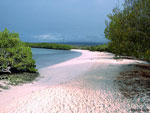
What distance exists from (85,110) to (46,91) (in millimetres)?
3951

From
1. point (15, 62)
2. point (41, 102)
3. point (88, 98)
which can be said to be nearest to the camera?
point (41, 102)

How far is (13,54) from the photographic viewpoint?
15945 mm

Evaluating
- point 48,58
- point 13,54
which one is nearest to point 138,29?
point 13,54

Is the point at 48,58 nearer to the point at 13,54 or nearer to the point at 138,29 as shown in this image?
the point at 13,54

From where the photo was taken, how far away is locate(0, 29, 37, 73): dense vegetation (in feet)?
50.4

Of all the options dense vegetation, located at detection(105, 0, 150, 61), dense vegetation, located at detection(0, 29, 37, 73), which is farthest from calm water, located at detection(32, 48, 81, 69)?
dense vegetation, located at detection(105, 0, 150, 61)

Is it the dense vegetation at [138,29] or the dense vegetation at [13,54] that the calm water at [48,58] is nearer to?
the dense vegetation at [13,54]

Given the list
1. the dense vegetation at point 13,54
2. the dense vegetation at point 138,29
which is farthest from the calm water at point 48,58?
the dense vegetation at point 138,29

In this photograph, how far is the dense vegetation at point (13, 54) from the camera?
15.4 metres

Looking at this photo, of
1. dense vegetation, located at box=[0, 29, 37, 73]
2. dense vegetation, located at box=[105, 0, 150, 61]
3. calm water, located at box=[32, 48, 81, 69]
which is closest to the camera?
dense vegetation, located at box=[105, 0, 150, 61]

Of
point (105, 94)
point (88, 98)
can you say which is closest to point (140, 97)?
point (105, 94)

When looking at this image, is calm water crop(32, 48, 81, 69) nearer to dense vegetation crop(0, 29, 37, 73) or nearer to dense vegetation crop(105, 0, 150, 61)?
dense vegetation crop(0, 29, 37, 73)

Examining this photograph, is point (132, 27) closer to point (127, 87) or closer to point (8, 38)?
point (127, 87)

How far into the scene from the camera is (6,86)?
12172mm
